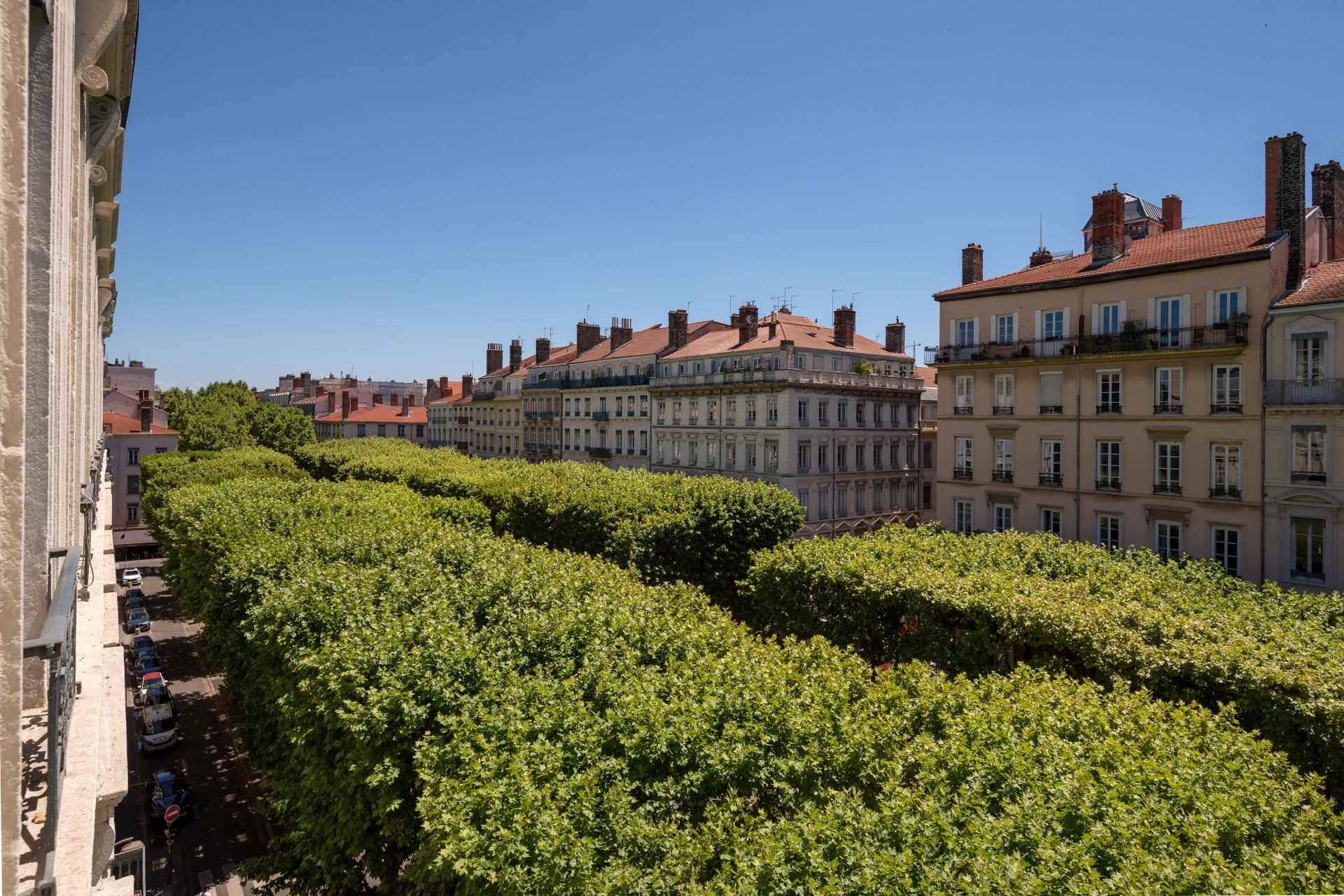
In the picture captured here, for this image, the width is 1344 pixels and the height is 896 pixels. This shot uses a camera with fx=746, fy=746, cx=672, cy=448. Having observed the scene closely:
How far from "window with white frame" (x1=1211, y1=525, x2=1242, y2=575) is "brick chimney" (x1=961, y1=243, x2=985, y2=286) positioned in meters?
18.5

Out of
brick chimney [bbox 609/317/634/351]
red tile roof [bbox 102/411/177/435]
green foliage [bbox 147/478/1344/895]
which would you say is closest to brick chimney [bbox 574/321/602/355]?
brick chimney [bbox 609/317/634/351]

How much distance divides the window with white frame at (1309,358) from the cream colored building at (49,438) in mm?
34541

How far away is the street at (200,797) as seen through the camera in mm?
18406

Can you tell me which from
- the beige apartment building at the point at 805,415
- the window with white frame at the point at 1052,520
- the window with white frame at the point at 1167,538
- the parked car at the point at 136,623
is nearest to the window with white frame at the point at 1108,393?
the window with white frame at the point at 1052,520

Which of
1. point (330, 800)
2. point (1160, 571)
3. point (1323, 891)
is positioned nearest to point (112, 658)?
point (330, 800)

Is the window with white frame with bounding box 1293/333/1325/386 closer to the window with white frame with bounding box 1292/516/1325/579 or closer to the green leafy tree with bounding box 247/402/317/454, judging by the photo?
the window with white frame with bounding box 1292/516/1325/579

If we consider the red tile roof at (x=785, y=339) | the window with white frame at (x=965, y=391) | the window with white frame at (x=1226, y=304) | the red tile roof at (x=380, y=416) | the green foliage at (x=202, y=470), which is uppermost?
the red tile roof at (x=785, y=339)

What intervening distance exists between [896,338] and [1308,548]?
114ft

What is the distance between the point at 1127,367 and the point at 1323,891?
95.5 ft

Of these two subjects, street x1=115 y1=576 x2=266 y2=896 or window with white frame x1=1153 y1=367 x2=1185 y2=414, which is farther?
window with white frame x1=1153 y1=367 x2=1185 y2=414

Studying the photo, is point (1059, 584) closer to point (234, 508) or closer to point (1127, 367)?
point (1127, 367)

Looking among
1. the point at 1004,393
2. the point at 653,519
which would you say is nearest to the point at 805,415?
the point at 1004,393

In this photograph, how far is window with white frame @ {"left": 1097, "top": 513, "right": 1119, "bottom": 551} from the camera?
3222 cm

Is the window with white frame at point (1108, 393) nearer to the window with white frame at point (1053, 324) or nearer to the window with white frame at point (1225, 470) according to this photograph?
the window with white frame at point (1053, 324)
